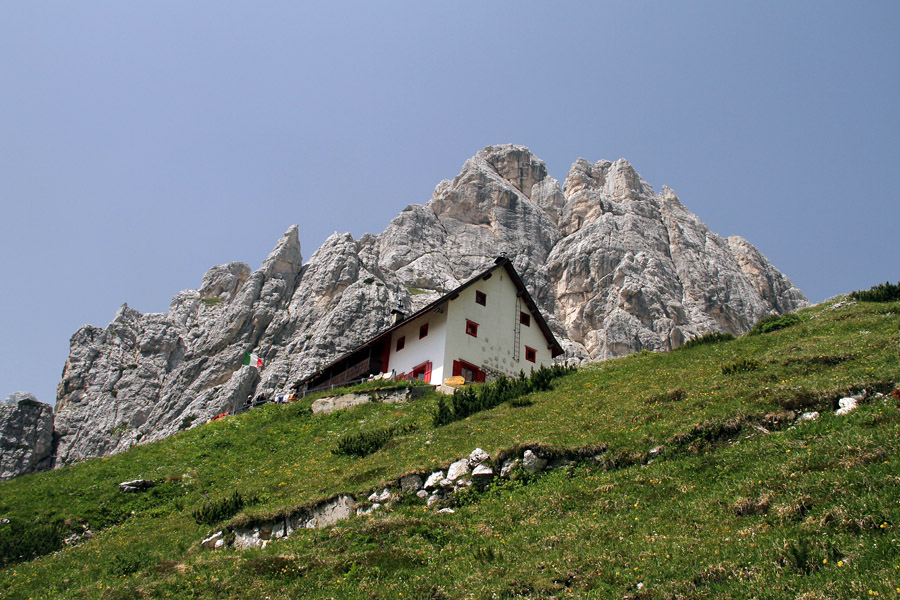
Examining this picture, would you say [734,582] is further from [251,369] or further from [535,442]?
[251,369]

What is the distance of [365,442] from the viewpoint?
29688 mm

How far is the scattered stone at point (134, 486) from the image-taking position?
30.4 m

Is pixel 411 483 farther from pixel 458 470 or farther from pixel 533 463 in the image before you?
pixel 533 463

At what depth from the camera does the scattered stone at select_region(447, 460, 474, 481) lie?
21.3 meters

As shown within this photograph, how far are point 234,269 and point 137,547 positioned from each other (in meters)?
131

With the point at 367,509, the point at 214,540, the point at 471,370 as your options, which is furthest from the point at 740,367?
the point at 471,370

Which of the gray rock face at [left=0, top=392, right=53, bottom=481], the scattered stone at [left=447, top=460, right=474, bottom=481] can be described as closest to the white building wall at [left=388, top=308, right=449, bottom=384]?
the scattered stone at [left=447, top=460, right=474, bottom=481]

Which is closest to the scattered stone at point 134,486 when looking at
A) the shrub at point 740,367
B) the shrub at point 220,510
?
the shrub at point 220,510

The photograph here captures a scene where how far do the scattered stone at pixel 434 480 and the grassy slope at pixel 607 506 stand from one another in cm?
45

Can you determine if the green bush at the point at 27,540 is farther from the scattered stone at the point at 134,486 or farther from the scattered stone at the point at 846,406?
the scattered stone at the point at 846,406

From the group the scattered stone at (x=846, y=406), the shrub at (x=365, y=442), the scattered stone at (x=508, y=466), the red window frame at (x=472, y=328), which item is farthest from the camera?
the red window frame at (x=472, y=328)

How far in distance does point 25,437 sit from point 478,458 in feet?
291

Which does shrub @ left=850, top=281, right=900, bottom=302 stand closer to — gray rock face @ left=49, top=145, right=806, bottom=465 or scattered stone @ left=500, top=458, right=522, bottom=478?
scattered stone @ left=500, top=458, right=522, bottom=478

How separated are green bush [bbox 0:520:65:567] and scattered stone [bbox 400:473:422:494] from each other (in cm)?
1388
